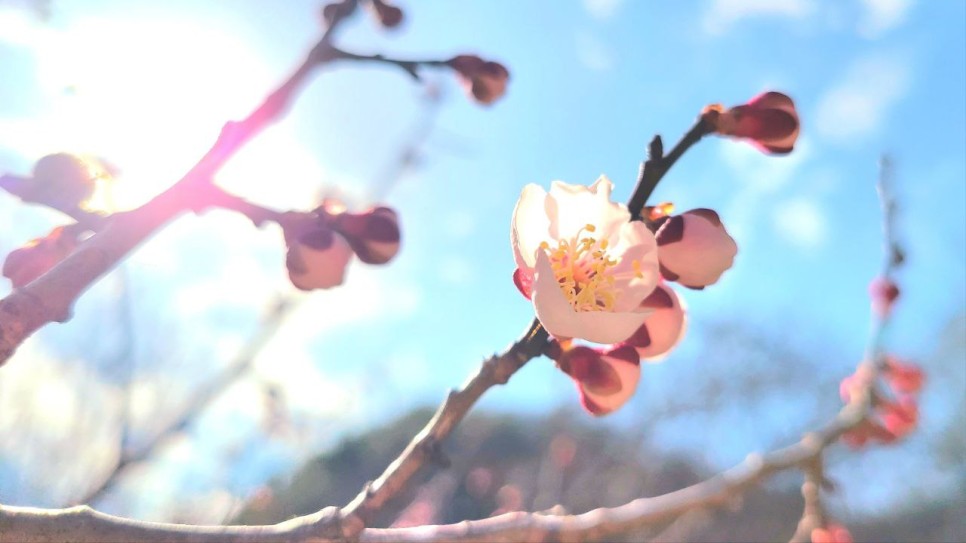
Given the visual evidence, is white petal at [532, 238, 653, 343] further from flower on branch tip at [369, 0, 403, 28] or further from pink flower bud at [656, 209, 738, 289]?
flower on branch tip at [369, 0, 403, 28]

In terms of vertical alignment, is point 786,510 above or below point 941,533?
below

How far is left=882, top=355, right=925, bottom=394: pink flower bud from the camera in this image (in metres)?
1.59

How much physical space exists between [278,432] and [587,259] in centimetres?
258

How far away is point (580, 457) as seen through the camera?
4758 mm

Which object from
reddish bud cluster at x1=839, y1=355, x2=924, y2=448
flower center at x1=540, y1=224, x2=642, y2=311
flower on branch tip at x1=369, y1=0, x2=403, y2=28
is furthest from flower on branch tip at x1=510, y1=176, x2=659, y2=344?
reddish bud cluster at x1=839, y1=355, x2=924, y2=448

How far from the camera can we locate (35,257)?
58cm

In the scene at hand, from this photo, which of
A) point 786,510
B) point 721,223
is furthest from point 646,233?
point 786,510

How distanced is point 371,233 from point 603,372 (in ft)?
0.83

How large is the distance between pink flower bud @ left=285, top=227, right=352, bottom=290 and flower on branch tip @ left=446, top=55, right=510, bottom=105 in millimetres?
276

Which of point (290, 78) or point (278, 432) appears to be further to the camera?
point (278, 432)

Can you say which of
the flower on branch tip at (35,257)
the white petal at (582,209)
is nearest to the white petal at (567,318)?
the white petal at (582,209)

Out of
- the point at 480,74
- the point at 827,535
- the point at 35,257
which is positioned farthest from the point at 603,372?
the point at 827,535

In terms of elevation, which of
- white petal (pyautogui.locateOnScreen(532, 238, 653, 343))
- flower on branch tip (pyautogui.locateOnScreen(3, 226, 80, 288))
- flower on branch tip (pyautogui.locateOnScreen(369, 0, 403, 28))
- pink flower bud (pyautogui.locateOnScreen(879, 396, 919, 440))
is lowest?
pink flower bud (pyautogui.locateOnScreen(879, 396, 919, 440))

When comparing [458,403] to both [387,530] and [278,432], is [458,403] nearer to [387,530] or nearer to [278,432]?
[387,530]
